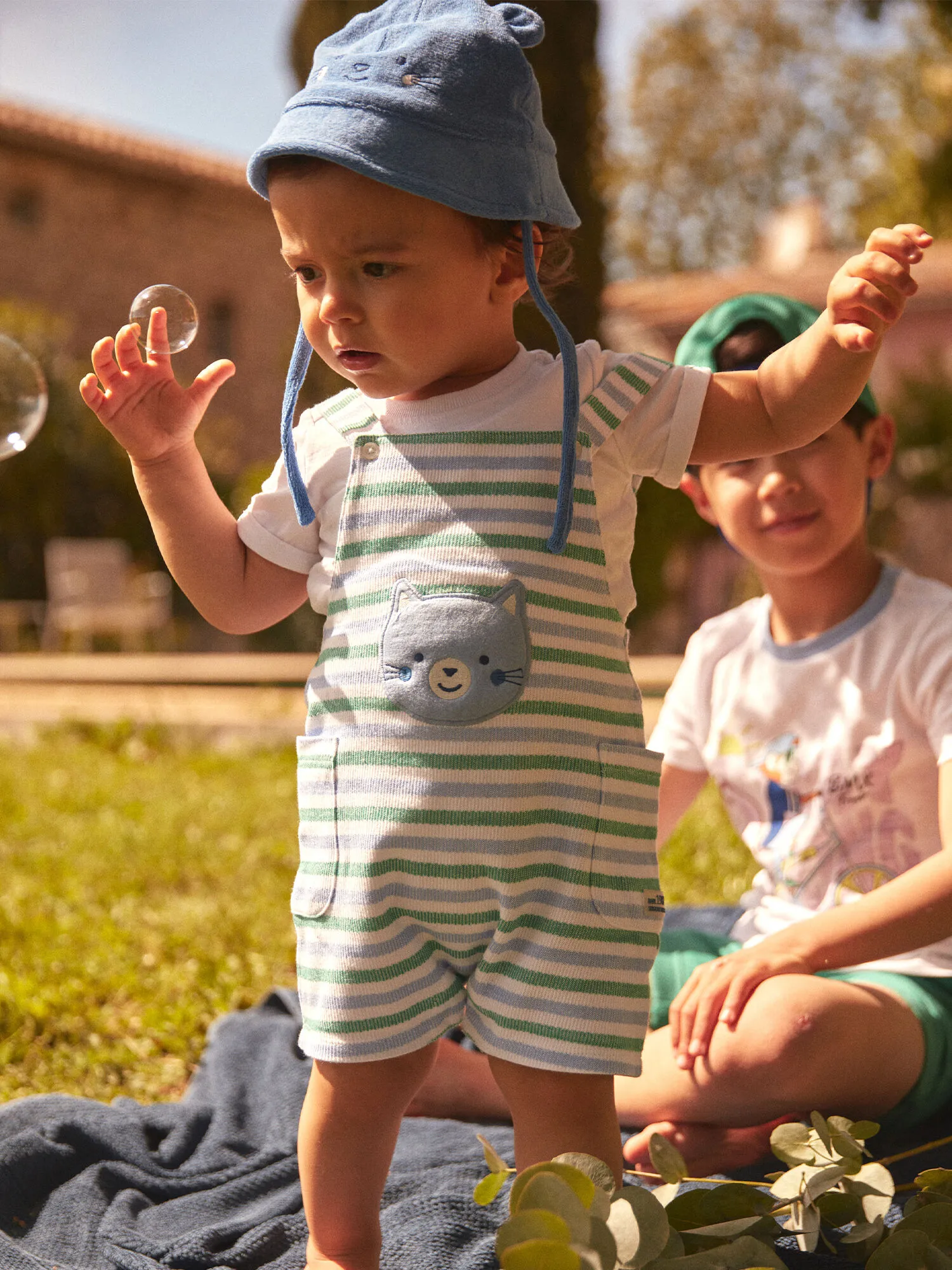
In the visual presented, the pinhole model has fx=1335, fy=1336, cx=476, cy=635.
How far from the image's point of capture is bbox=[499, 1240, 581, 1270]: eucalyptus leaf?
1191 mm

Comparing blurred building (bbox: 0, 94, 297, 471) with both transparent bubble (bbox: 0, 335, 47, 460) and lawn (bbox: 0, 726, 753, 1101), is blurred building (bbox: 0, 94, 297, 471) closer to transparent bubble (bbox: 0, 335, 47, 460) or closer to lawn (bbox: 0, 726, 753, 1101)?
lawn (bbox: 0, 726, 753, 1101)

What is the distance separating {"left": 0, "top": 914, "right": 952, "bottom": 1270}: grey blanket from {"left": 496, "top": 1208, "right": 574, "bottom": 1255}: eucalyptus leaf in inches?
16.5

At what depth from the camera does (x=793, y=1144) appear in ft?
5.03

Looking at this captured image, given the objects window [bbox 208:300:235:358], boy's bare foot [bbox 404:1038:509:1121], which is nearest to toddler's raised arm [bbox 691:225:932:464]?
boy's bare foot [bbox 404:1038:509:1121]

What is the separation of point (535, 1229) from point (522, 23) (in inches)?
52.8

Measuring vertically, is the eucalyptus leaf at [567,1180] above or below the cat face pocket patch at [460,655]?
below

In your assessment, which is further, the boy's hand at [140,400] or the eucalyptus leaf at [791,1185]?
the boy's hand at [140,400]

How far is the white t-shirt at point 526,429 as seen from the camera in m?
1.57

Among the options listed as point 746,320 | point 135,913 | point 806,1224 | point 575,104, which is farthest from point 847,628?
point 575,104

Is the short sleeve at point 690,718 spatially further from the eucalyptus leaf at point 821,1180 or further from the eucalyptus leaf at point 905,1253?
the eucalyptus leaf at point 905,1253

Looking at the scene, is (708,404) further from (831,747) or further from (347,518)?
(831,747)

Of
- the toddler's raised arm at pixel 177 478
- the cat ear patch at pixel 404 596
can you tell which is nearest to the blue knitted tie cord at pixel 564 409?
the cat ear patch at pixel 404 596

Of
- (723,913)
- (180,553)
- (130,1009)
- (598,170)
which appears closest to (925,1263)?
(180,553)

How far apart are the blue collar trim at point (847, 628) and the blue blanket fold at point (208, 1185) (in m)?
0.76
